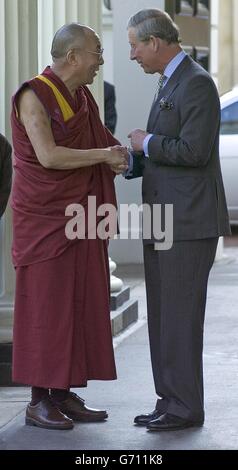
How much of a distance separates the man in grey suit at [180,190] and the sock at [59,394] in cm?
40

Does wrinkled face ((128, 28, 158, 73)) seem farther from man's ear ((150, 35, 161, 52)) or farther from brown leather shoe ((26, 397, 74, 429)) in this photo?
brown leather shoe ((26, 397, 74, 429))

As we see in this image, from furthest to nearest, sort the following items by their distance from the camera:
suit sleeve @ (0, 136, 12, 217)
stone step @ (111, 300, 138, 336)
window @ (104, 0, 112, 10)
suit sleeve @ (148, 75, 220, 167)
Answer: window @ (104, 0, 112, 10), stone step @ (111, 300, 138, 336), suit sleeve @ (0, 136, 12, 217), suit sleeve @ (148, 75, 220, 167)

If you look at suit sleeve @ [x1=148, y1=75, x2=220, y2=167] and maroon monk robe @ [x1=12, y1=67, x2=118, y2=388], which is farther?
maroon monk robe @ [x1=12, y1=67, x2=118, y2=388]

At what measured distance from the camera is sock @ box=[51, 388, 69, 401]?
6.48m

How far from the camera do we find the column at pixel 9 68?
24.8 feet

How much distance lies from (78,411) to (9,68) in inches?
83.2

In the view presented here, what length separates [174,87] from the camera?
20.2 ft

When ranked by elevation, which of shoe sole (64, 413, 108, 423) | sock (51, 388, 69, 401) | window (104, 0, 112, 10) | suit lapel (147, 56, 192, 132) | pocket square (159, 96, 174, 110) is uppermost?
window (104, 0, 112, 10)

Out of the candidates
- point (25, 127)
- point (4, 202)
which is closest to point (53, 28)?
point (4, 202)

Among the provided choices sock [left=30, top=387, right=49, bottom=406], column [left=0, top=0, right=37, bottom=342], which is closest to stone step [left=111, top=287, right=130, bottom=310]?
column [left=0, top=0, right=37, bottom=342]

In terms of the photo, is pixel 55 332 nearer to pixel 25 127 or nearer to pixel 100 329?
pixel 100 329

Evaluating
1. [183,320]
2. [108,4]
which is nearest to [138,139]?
[183,320]

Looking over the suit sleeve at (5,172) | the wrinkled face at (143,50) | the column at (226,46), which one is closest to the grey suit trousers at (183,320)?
the wrinkled face at (143,50)

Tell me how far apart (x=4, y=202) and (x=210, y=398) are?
1474mm
